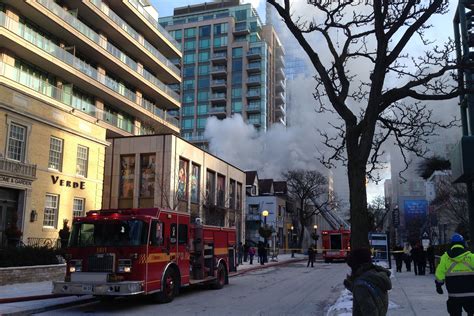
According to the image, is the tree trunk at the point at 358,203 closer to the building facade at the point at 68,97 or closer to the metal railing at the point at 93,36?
the building facade at the point at 68,97

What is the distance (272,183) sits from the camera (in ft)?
246

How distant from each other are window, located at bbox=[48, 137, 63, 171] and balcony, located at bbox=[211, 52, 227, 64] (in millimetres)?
80221

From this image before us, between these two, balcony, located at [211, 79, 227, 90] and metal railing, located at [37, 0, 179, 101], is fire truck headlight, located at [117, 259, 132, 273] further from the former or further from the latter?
balcony, located at [211, 79, 227, 90]

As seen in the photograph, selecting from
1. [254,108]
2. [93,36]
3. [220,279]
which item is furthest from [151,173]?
[254,108]

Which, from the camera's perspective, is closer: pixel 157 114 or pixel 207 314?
pixel 207 314

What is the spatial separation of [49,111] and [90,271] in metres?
14.9

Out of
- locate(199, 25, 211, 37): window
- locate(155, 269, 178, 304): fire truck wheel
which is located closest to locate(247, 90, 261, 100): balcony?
locate(199, 25, 211, 37): window

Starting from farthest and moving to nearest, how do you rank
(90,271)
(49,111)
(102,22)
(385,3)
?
(102,22), (49,111), (90,271), (385,3)

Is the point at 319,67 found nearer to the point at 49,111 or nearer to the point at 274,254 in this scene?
the point at 49,111

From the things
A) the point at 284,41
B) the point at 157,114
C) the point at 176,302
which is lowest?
the point at 176,302

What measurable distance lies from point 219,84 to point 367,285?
99.7 m

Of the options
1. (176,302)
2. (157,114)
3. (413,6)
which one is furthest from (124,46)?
(413,6)

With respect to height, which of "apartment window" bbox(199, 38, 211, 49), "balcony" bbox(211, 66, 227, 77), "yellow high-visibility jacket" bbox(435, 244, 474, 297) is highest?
"apartment window" bbox(199, 38, 211, 49)

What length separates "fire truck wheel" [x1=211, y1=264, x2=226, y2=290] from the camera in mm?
17734
